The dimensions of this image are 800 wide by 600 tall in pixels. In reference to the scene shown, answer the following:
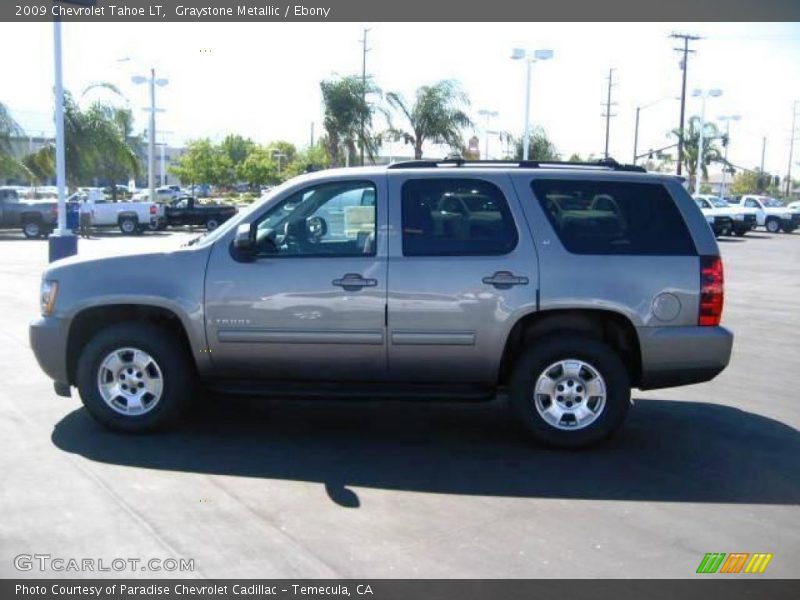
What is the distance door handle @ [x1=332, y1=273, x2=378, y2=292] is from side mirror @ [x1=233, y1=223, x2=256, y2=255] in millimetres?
668

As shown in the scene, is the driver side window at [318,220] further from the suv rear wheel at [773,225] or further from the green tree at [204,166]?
the green tree at [204,166]

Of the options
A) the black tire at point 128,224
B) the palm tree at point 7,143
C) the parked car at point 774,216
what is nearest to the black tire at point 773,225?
the parked car at point 774,216

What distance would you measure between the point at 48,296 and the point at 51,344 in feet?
1.19

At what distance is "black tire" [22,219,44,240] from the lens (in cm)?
2972

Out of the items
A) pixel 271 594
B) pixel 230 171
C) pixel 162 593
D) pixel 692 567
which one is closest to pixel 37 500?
pixel 162 593

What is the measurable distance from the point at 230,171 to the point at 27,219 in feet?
95.3

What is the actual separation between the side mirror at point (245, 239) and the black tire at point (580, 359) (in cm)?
214

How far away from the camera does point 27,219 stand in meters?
29.8

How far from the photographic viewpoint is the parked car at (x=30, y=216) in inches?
1172

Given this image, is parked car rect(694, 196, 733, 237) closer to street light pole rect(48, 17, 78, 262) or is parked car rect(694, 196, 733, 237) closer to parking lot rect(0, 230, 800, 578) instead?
street light pole rect(48, 17, 78, 262)

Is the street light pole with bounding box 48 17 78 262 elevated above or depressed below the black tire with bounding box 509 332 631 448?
above

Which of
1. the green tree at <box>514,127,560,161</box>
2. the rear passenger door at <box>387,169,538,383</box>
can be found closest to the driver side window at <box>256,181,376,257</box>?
the rear passenger door at <box>387,169,538,383</box>

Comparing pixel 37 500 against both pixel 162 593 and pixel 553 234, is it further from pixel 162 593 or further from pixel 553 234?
pixel 553 234

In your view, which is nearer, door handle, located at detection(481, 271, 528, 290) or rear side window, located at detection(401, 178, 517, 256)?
door handle, located at detection(481, 271, 528, 290)
